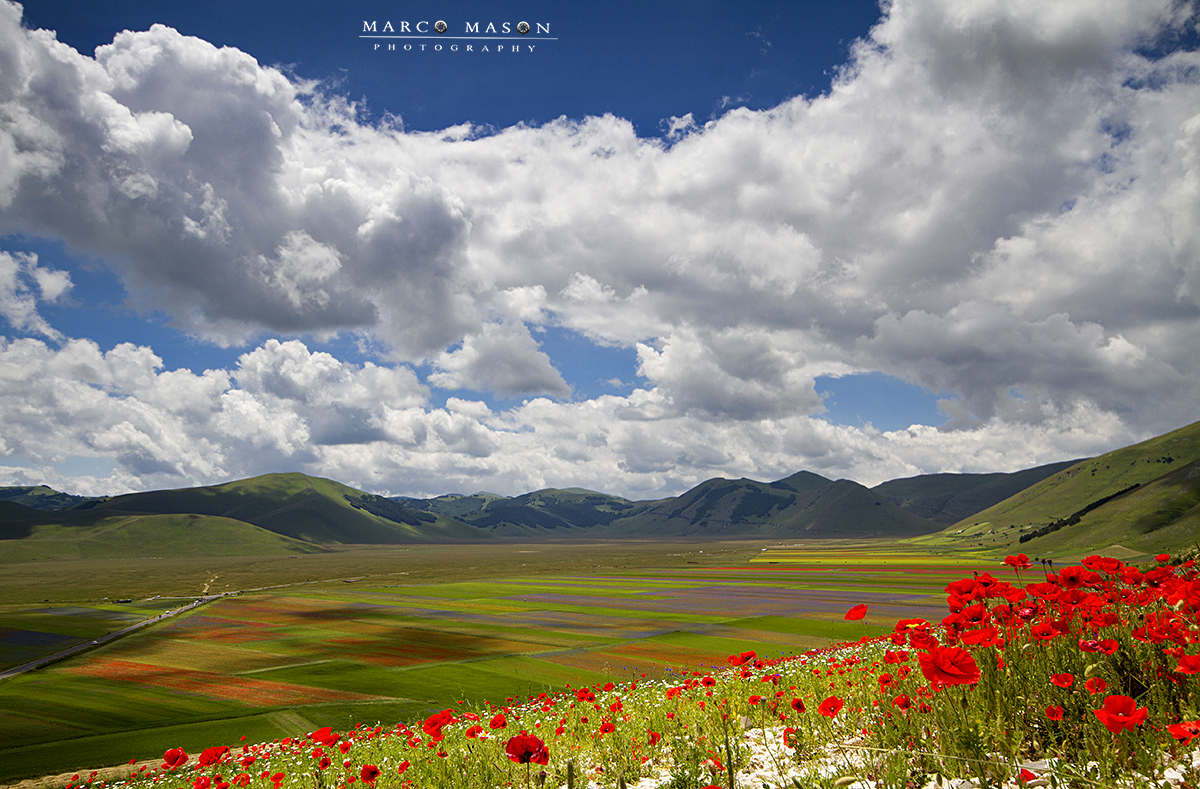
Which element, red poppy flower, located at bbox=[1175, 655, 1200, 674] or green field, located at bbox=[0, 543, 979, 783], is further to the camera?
green field, located at bbox=[0, 543, 979, 783]

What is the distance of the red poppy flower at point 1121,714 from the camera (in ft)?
10.7

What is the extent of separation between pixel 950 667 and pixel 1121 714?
2.88ft

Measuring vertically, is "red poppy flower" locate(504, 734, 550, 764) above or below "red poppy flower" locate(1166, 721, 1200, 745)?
below

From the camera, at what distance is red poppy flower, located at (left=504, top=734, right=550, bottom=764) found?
14.1ft

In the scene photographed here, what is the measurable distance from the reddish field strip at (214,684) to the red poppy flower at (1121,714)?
38.5 m

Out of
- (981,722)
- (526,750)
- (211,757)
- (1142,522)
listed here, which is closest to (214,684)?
(211,757)

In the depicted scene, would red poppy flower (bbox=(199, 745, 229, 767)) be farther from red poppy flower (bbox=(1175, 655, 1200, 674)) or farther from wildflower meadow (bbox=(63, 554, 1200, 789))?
red poppy flower (bbox=(1175, 655, 1200, 674))

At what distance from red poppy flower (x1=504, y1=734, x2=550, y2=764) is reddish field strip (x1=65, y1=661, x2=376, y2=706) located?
35.8 meters

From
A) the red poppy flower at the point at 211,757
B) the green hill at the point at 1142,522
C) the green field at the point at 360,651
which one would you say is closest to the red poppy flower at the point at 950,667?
the red poppy flower at the point at 211,757

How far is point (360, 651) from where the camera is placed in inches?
1978

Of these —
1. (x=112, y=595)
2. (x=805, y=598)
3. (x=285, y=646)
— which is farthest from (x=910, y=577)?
(x=112, y=595)

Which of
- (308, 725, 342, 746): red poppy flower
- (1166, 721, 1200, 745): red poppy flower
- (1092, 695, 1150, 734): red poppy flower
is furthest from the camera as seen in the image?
(308, 725, 342, 746): red poppy flower

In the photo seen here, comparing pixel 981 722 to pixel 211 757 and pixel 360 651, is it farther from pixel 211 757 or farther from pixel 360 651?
pixel 360 651

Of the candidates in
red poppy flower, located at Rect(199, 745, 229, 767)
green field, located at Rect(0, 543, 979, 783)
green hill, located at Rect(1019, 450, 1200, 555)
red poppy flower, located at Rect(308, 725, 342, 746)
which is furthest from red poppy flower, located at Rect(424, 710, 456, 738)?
green hill, located at Rect(1019, 450, 1200, 555)
